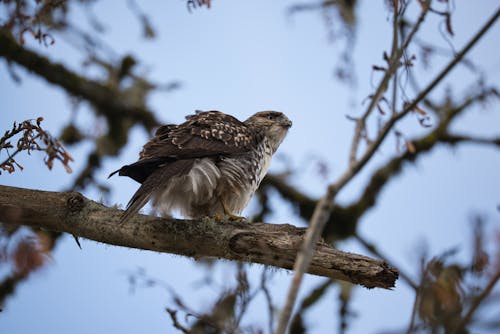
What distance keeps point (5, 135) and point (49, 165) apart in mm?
472

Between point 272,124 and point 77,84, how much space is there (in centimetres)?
245

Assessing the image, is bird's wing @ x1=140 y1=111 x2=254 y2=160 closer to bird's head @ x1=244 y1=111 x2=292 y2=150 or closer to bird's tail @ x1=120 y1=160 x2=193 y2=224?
bird's tail @ x1=120 y1=160 x2=193 y2=224

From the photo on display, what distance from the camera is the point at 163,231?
15.4 ft

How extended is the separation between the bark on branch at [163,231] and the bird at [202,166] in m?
0.29

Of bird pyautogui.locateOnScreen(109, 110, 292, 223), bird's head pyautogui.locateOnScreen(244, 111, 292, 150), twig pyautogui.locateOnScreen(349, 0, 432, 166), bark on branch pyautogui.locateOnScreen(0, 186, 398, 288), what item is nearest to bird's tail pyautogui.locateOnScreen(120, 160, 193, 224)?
bird pyautogui.locateOnScreen(109, 110, 292, 223)

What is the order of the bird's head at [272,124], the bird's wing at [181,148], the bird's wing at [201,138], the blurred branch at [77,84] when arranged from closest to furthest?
1. the bird's wing at [181,148]
2. the bird's wing at [201,138]
3. the bird's head at [272,124]
4. the blurred branch at [77,84]

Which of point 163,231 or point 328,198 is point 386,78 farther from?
point 163,231

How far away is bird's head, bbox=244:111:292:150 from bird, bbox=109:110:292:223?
13.9 inches

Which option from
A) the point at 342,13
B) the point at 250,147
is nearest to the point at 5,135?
the point at 250,147

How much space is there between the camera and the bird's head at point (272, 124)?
22.0ft

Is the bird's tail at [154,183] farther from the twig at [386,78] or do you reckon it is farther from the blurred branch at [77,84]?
the blurred branch at [77,84]

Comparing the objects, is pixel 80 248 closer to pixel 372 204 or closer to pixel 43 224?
pixel 43 224

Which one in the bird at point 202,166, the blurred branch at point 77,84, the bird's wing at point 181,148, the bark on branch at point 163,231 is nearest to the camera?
the bark on branch at point 163,231

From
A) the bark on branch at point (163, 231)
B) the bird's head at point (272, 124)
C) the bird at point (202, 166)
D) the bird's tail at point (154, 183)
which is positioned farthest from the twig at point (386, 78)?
the bird's head at point (272, 124)
